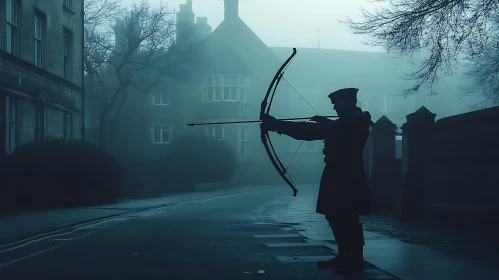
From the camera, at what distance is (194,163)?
39.2 m

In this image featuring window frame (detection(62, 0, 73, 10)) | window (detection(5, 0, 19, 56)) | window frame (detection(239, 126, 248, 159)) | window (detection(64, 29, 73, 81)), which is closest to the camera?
window (detection(5, 0, 19, 56))

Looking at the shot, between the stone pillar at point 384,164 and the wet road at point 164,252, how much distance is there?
4.33 meters

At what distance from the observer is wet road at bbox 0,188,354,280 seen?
719 centimetres

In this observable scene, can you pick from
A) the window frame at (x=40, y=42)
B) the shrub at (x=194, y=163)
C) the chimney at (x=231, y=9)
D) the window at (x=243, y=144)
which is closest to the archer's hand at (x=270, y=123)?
the window frame at (x=40, y=42)

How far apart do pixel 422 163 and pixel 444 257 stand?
18.7 feet

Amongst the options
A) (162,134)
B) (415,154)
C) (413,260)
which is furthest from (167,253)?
(162,134)

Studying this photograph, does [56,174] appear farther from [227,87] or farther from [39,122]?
[227,87]

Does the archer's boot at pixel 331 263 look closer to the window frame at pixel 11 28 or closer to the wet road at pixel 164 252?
the wet road at pixel 164 252

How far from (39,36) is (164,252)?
60.5ft

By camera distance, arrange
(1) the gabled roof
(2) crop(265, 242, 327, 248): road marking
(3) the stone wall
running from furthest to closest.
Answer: (1) the gabled roof
(3) the stone wall
(2) crop(265, 242, 327, 248): road marking

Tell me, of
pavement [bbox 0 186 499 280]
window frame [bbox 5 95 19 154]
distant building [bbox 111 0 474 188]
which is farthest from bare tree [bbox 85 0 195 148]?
pavement [bbox 0 186 499 280]

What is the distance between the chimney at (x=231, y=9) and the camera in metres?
52.8

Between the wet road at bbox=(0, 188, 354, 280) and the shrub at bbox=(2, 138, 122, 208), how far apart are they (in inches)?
255

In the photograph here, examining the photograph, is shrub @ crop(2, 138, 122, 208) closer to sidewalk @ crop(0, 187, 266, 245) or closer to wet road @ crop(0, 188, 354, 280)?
sidewalk @ crop(0, 187, 266, 245)
